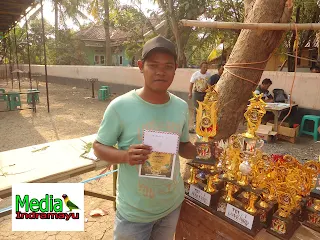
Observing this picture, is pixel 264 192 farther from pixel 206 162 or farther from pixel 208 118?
pixel 208 118

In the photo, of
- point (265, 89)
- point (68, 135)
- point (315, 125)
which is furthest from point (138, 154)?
point (315, 125)

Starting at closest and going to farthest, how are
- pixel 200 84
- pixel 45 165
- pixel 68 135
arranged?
pixel 45 165 < pixel 200 84 < pixel 68 135

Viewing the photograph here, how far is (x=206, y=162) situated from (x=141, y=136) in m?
0.60

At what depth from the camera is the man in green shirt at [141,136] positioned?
142 centimetres

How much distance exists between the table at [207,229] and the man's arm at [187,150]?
41 centimetres

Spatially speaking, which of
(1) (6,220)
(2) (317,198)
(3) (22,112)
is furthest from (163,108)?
(3) (22,112)

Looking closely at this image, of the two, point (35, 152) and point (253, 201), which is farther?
point (35, 152)

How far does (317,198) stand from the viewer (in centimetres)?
156

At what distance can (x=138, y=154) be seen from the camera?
1324 millimetres

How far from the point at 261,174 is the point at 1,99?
33.7 feet

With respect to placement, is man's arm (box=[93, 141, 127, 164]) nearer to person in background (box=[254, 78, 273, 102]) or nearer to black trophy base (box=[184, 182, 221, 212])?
black trophy base (box=[184, 182, 221, 212])

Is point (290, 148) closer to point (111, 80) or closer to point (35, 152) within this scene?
point (35, 152)

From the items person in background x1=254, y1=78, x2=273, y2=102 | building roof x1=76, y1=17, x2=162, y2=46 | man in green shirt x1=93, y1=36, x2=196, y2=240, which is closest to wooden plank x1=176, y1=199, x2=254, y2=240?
man in green shirt x1=93, y1=36, x2=196, y2=240

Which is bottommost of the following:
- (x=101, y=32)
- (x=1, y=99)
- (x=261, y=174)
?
(x=1, y=99)
